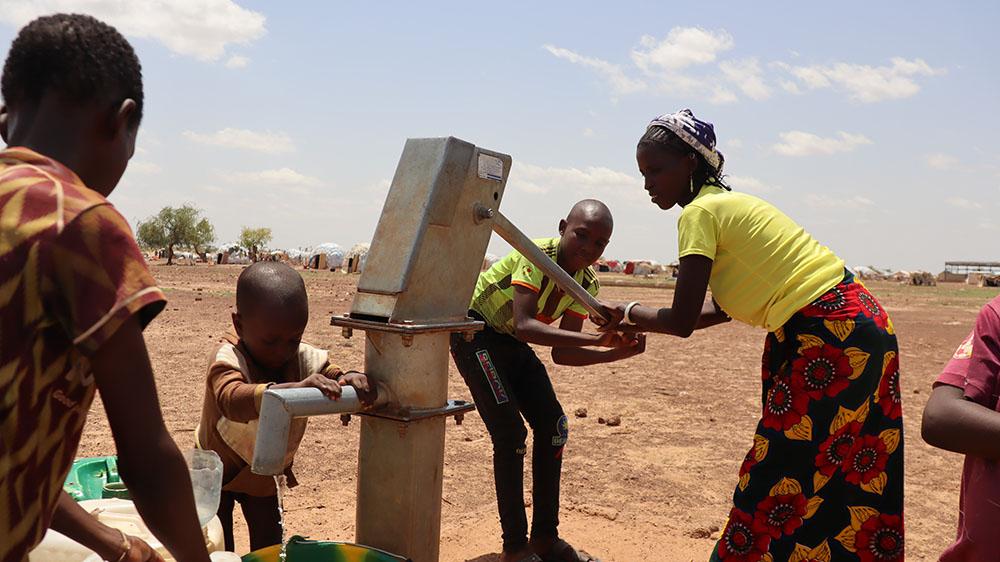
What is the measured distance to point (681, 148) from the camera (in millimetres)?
2711

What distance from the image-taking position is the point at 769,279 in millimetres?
2553

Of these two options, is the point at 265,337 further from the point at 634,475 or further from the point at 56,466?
the point at 634,475

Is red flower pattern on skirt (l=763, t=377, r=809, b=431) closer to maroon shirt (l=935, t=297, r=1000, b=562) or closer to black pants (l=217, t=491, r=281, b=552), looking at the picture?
maroon shirt (l=935, t=297, r=1000, b=562)

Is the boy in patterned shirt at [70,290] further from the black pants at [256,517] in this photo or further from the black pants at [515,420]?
the black pants at [515,420]

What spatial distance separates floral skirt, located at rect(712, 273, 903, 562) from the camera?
7.95 ft

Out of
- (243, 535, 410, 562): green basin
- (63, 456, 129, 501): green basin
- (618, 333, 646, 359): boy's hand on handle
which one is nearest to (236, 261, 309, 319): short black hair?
(243, 535, 410, 562): green basin

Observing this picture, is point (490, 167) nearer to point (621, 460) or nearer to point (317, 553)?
point (317, 553)

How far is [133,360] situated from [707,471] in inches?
179

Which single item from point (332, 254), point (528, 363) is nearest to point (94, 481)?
point (528, 363)

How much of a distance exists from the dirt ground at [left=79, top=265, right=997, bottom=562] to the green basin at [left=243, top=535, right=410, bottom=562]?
5.59ft

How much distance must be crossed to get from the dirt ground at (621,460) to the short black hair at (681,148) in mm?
1798

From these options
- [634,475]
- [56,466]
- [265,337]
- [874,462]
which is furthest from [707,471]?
[56,466]

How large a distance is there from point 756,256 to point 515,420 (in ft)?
3.89

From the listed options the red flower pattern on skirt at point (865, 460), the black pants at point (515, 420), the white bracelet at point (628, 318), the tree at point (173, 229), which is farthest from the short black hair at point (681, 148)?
the tree at point (173, 229)
